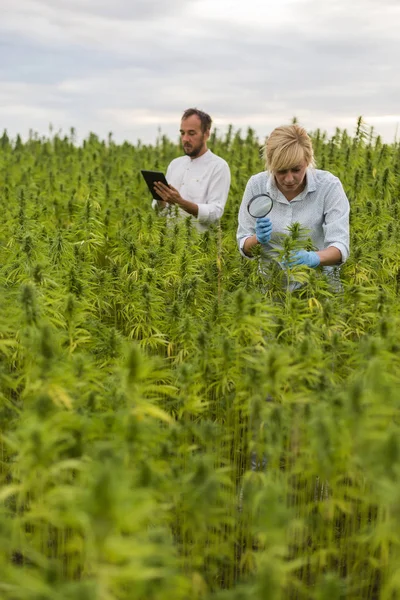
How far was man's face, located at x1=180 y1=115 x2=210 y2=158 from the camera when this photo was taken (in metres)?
7.41

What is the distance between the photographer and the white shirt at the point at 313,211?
191 inches

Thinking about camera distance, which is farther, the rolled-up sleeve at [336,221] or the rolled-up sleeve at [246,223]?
the rolled-up sleeve at [246,223]

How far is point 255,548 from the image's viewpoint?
3.80 m

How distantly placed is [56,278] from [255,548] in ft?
6.69

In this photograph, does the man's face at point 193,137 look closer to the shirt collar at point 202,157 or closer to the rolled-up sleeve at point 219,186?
the shirt collar at point 202,157

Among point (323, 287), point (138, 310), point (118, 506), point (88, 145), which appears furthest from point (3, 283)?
point (88, 145)

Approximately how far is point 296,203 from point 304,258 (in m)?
0.66

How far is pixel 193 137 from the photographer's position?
7430mm

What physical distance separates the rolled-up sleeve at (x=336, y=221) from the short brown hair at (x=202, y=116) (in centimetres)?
291

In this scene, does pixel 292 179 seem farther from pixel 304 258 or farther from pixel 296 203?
pixel 304 258

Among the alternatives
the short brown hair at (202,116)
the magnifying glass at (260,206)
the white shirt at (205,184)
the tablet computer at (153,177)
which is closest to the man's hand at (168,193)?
the tablet computer at (153,177)

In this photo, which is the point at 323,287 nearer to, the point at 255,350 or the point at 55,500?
the point at 255,350

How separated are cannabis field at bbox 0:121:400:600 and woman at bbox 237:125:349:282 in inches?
10.2

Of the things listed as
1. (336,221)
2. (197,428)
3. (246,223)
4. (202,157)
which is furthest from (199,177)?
(197,428)
